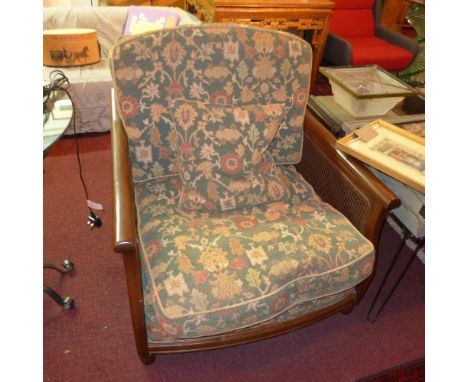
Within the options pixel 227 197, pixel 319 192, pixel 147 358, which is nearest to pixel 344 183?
pixel 319 192

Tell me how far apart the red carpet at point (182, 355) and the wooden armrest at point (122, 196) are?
594 mm

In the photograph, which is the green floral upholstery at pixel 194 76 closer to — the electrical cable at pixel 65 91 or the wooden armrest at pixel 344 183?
the wooden armrest at pixel 344 183

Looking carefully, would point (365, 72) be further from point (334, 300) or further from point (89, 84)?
point (89, 84)

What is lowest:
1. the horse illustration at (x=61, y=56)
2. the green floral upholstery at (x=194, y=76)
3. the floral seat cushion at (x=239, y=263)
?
the floral seat cushion at (x=239, y=263)

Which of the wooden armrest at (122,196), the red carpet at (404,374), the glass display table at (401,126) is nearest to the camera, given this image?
the wooden armrest at (122,196)

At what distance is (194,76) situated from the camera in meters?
1.30

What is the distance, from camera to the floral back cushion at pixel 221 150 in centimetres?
126

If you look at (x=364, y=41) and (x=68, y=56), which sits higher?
(x=364, y=41)

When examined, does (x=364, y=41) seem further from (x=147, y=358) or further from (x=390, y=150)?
(x=147, y=358)

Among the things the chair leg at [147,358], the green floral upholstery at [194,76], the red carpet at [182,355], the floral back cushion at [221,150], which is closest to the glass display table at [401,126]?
the red carpet at [182,355]

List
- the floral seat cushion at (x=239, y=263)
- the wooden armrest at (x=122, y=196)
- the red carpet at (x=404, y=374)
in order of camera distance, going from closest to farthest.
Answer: the wooden armrest at (x=122, y=196), the floral seat cushion at (x=239, y=263), the red carpet at (x=404, y=374)

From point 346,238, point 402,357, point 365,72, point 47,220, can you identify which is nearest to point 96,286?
point 47,220

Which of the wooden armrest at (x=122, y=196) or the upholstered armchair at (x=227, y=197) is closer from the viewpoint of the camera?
the wooden armrest at (x=122, y=196)

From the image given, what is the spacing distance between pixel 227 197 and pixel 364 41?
2692 mm
